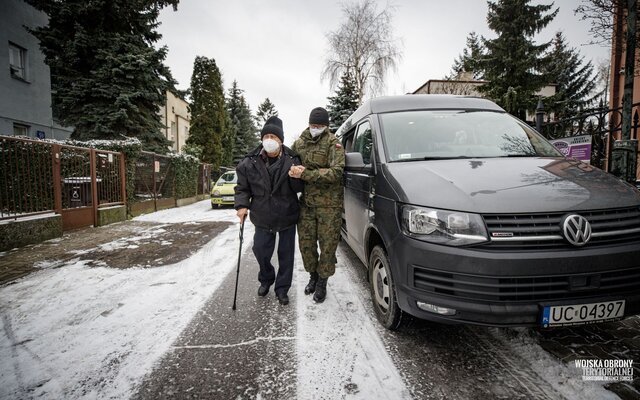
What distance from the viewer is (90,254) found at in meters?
5.31

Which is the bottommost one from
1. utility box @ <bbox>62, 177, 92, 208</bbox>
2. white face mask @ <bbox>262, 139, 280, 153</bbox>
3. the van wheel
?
the van wheel

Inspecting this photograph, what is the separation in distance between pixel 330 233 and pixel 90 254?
15.0 feet

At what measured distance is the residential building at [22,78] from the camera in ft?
42.0

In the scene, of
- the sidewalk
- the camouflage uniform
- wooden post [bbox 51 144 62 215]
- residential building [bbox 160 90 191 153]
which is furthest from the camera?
residential building [bbox 160 90 191 153]

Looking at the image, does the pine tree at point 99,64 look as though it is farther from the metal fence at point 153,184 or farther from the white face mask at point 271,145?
the white face mask at point 271,145

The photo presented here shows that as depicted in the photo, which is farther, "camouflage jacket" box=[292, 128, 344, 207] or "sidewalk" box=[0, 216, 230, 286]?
"sidewalk" box=[0, 216, 230, 286]

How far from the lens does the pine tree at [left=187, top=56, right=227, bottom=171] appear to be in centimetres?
2969

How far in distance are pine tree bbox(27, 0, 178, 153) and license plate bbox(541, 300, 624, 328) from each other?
48.6 ft

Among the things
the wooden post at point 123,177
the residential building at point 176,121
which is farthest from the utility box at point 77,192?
the residential building at point 176,121

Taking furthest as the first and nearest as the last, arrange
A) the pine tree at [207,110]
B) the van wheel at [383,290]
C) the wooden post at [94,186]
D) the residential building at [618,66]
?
the pine tree at [207,110], the wooden post at [94,186], the residential building at [618,66], the van wheel at [383,290]

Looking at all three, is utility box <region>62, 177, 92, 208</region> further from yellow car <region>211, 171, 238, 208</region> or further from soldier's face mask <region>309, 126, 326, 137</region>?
soldier's face mask <region>309, 126, 326, 137</region>

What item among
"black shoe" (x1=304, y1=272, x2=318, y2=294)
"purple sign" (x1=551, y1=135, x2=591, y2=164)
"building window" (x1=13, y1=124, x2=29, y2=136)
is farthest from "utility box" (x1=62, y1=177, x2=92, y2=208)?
"purple sign" (x1=551, y1=135, x2=591, y2=164)

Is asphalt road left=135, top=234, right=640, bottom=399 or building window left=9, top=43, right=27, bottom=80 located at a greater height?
building window left=9, top=43, right=27, bottom=80

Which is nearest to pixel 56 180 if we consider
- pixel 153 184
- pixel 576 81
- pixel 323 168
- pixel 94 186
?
pixel 94 186
